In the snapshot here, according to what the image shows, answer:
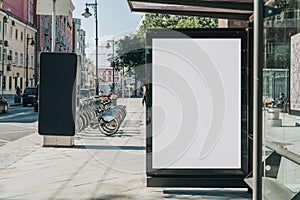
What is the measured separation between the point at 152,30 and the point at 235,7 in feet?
3.49

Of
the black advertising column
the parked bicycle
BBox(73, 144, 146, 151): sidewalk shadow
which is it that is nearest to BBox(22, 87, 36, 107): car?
the parked bicycle

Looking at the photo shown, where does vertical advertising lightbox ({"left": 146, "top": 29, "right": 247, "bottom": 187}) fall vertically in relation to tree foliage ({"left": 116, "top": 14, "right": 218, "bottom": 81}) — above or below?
below

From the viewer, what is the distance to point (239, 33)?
5508 millimetres

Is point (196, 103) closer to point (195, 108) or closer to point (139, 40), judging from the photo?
point (195, 108)

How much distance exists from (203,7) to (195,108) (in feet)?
4.51

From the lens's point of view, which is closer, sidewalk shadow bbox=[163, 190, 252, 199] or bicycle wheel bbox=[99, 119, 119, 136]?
sidewalk shadow bbox=[163, 190, 252, 199]

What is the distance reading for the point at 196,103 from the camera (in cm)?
563

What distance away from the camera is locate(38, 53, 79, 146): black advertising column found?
10.1 m

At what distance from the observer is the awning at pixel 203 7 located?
17.1ft

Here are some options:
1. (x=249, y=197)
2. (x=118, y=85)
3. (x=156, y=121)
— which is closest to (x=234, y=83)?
(x=156, y=121)

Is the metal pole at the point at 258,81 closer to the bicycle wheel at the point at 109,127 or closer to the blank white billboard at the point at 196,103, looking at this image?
the blank white billboard at the point at 196,103

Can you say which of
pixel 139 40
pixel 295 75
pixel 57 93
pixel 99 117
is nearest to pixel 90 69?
pixel 139 40

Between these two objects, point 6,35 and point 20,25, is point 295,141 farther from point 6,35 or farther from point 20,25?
point 20,25

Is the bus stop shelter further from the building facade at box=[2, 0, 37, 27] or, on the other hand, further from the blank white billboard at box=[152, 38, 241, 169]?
the building facade at box=[2, 0, 37, 27]
